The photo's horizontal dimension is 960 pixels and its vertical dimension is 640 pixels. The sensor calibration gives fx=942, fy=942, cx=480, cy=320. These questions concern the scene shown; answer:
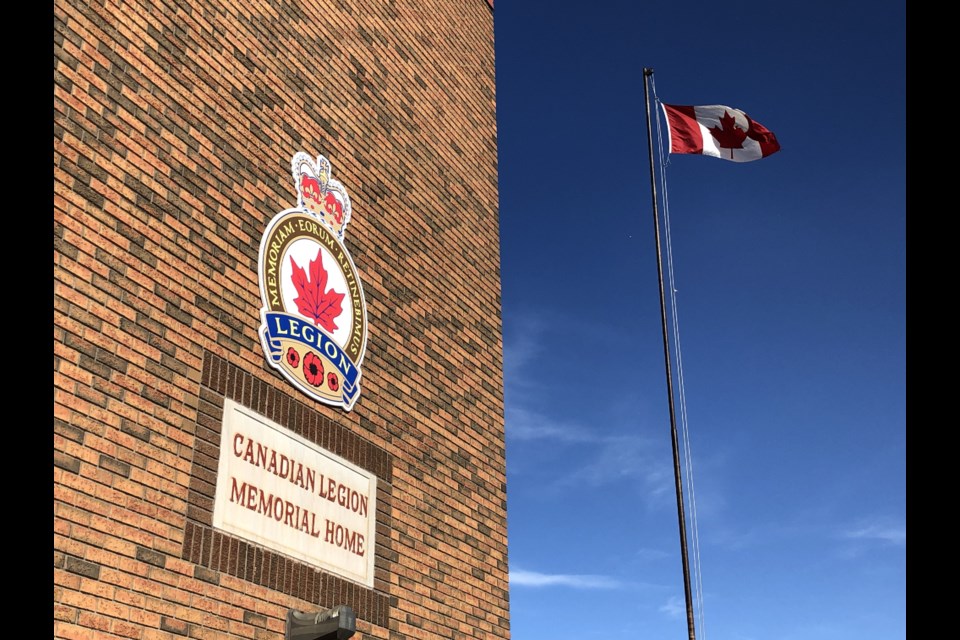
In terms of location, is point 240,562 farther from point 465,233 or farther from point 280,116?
point 465,233

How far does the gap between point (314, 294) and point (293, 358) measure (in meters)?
0.54

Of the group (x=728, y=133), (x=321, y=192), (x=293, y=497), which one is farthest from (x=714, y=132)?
(x=293, y=497)

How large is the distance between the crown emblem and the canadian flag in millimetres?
6226

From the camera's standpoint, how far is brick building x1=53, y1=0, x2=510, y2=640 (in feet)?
15.0

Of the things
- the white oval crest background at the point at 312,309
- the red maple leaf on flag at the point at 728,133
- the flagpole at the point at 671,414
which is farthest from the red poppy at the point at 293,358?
the red maple leaf on flag at the point at 728,133

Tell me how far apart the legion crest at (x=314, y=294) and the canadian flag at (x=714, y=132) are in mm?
6402

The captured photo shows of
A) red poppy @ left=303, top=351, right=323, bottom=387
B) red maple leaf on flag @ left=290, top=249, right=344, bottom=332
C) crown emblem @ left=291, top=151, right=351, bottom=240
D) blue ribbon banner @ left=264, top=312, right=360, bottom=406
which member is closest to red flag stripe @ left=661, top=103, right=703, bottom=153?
crown emblem @ left=291, top=151, right=351, bottom=240

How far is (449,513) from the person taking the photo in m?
7.16

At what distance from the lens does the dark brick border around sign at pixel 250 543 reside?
4.94 metres

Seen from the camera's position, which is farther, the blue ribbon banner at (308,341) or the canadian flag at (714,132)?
the canadian flag at (714,132)

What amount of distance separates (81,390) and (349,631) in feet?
6.44

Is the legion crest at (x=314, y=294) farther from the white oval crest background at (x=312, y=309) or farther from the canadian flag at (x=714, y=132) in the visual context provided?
the canadian flag at (x=714, y=132)
